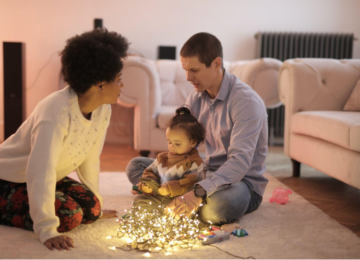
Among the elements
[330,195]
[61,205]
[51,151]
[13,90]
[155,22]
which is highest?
[155,22]

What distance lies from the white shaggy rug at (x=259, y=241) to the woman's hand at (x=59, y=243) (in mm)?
19

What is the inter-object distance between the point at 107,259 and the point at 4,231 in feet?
1.75

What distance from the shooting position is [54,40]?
4.44 meters

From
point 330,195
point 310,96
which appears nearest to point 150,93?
point 310,96

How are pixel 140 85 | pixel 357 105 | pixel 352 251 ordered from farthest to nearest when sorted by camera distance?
pixel 140 85, pixel 357 105, pixel 352 251

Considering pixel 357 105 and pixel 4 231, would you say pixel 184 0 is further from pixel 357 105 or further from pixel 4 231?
pixel 4 231

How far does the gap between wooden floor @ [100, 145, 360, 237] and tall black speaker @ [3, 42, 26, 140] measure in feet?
4.58

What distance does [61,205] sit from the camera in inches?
61.2

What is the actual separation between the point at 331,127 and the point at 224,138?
732 mm

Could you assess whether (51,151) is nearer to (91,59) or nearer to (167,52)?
(91,59)

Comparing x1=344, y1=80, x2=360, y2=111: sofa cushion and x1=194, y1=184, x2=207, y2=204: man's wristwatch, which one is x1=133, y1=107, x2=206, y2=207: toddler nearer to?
x1=194, y1=184, x2=207, y2=204: man's wristwatch

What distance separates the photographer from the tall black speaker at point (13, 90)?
406 cm

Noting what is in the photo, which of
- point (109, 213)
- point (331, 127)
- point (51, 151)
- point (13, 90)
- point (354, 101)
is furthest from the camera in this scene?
point (13, 90)

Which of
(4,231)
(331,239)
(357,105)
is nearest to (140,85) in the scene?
(357,105)
